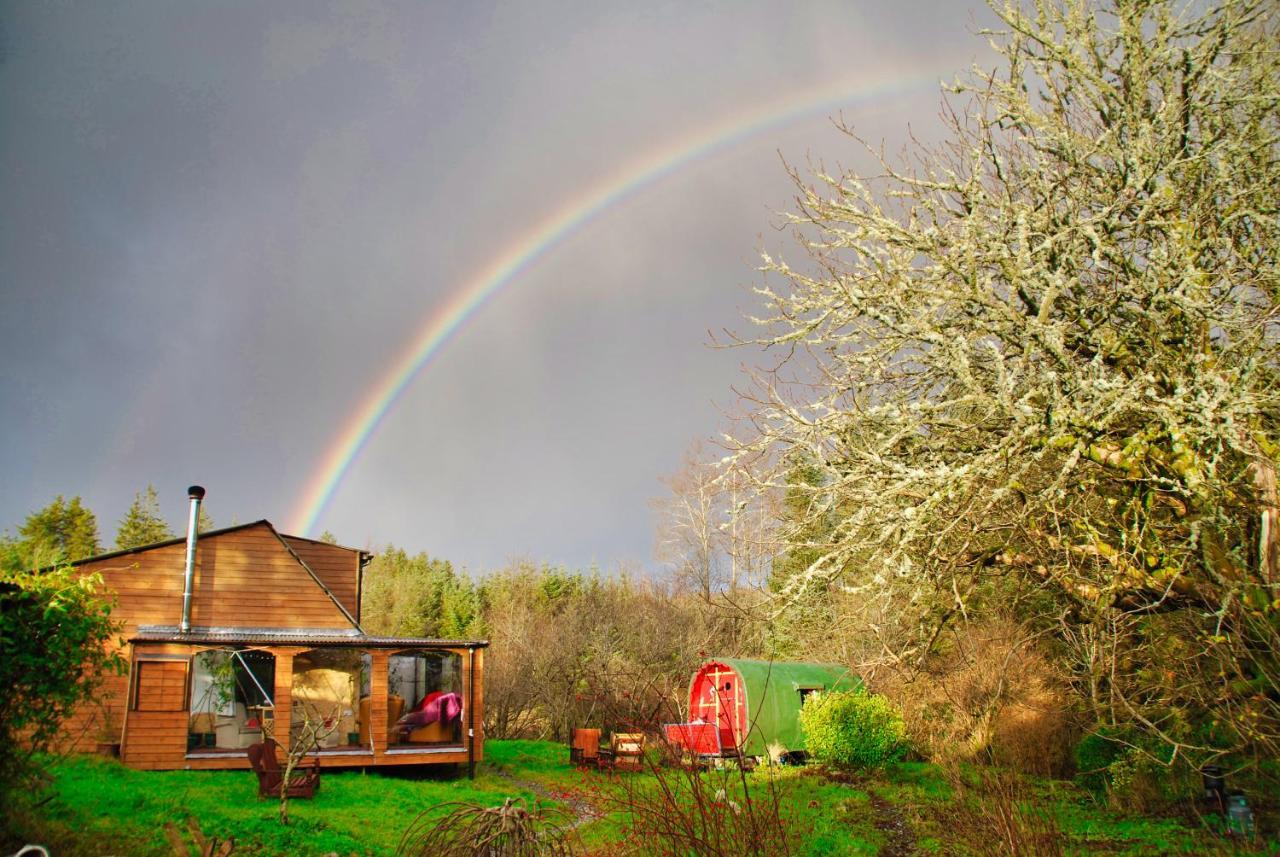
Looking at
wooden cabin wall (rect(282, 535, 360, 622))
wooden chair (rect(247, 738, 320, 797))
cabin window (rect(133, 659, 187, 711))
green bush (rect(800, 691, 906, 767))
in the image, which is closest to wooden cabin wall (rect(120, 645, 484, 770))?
cabin window (rect(133, 659, 187, 711))

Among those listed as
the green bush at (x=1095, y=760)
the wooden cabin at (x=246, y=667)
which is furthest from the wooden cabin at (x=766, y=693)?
the green bush at (x=1095, y=760)

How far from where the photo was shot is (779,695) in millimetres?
22328

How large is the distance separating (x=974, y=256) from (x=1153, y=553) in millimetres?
2844

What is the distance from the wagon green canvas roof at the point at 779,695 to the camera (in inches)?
853

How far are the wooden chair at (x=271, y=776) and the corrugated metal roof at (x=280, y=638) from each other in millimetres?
4446

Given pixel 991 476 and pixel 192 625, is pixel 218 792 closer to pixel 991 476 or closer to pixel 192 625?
pixel 192 625

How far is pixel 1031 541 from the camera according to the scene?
7312 millimetres

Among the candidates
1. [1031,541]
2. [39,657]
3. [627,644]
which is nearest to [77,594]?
[39,657]

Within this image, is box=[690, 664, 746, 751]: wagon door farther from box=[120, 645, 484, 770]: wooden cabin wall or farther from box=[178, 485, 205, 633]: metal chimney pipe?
box=[178, 485, 205, 633]: metal chimney pipe

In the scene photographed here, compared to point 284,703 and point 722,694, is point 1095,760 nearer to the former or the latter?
point 722,694

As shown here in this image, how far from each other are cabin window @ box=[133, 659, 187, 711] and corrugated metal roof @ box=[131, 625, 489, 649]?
0.52 meters

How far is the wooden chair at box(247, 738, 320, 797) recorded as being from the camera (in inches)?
525

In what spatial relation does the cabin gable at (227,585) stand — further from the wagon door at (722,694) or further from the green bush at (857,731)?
the green bush at (857,731)

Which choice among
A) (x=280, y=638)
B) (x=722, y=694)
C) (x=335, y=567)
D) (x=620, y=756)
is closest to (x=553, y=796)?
(x=620, y=756)
